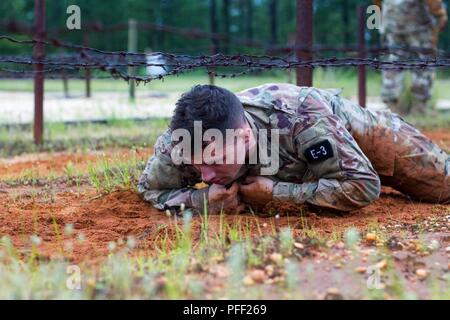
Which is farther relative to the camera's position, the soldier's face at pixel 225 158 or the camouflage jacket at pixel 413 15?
the camouflage jacket at pixel 413 15

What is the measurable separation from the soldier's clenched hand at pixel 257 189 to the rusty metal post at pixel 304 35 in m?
1.85

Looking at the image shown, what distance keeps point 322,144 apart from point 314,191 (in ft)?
0.83

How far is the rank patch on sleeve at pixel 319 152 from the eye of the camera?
12.1ft

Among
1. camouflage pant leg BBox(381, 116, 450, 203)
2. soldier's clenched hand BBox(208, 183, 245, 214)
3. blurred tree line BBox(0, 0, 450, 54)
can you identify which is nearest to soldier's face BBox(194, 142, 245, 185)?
soldier's clenched hand BBox(208, 183, 245, 214)

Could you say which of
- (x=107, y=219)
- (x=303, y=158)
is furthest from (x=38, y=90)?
(x=303, y=158)

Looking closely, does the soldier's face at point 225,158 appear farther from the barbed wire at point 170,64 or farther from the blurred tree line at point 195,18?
the blurred tree line at point 195,18

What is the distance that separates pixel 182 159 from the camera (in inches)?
145

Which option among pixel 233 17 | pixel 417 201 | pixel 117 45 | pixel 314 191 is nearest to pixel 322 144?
pixel 314 191

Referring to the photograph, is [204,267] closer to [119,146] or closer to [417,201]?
[417,201]

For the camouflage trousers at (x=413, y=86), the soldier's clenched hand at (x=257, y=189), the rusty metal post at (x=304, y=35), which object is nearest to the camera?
the soldier's clenched hand at (x=257, y=189)

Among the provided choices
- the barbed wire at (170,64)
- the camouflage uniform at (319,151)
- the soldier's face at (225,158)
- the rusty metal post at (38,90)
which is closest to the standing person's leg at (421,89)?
the rusty metal post at (38,90)

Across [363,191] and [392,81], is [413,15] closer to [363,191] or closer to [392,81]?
[392,81]

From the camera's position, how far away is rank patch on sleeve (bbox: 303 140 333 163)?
12.1ft
